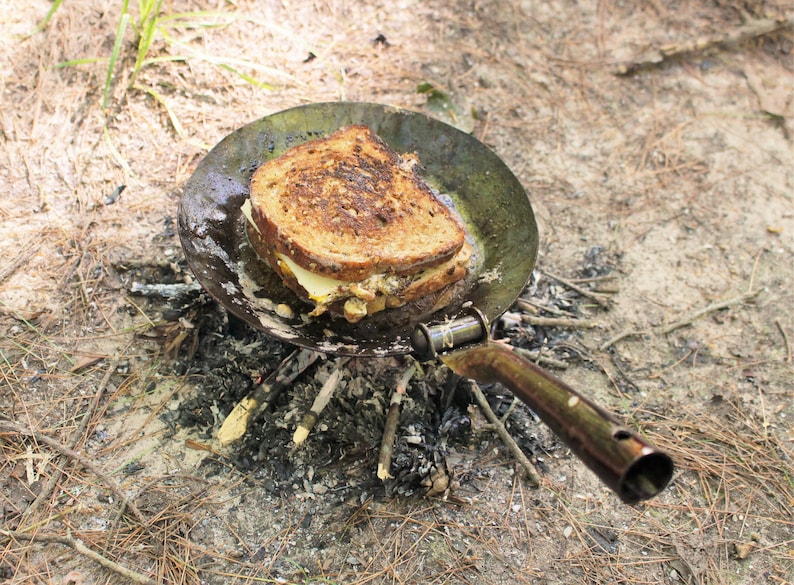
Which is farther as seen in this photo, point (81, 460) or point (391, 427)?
point (391, 427)

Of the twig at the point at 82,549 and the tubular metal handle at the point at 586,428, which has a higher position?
the tubular metal handle at the point at 586,428

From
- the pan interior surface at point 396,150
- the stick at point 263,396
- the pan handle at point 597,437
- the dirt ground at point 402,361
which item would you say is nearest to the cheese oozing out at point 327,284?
the pan interior surface at point 396,150

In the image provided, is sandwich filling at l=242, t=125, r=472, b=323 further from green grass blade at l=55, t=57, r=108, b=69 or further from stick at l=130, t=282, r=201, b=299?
green grass blade at l=55, t=57, r=108, b=69

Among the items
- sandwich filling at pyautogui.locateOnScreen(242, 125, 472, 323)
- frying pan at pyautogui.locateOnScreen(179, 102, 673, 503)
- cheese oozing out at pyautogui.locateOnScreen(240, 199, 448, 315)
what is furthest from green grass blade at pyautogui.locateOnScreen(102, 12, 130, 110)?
cheese oozing out at pyautogui.locateOnScreen(240, 199, 448, 315)

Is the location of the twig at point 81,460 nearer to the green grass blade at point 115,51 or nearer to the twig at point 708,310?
the green grass blade at point 115,51

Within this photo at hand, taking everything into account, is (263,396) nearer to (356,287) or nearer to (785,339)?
(356,287)

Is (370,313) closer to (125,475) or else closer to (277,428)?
(277,428)

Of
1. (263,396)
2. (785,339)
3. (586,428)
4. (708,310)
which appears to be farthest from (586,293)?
(586,428)
